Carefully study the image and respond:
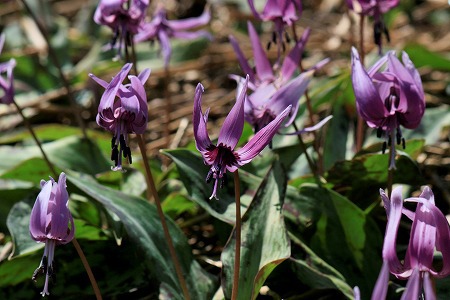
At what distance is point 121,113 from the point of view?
1.62 m

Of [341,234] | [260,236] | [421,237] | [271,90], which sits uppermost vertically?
[421,237]

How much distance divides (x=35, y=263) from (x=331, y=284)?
2.77 ft

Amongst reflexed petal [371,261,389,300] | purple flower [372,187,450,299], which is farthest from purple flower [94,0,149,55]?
reflexed petal [371,261,389,300]

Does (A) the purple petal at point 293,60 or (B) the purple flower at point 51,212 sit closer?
(B) the purple flower at point 51,212

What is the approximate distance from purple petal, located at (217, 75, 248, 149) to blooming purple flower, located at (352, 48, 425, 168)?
11.0 inches

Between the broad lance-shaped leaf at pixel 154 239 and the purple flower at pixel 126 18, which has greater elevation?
the purple flower at pixel 126 18

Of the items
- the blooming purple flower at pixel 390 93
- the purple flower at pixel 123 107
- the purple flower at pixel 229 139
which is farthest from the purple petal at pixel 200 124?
the blooming purple flower at pixel 390 93

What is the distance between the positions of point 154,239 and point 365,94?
74cm

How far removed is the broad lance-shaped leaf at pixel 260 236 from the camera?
6.09 ft

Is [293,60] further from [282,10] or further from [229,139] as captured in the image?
[229,139]

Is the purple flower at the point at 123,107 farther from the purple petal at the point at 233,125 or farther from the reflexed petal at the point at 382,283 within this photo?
the reflexed petal at the point at 382,283

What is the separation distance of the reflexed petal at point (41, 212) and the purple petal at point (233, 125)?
1.19 feet

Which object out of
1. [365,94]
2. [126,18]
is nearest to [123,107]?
[365,94]

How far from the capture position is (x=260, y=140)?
1.55 m
